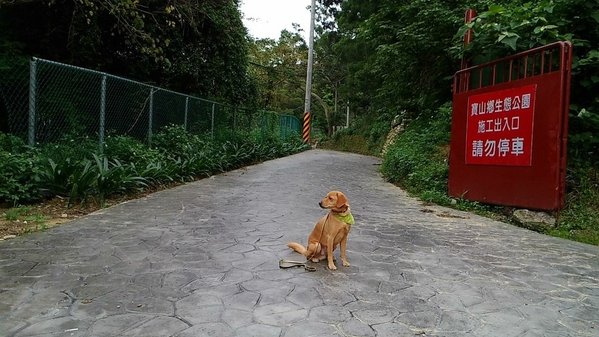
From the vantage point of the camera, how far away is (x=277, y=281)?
329 centimetres

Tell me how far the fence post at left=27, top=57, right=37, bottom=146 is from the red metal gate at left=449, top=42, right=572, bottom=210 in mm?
6676

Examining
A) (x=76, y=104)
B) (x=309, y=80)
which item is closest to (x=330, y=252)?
(x=76, y=104)

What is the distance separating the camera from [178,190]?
25.5 feet

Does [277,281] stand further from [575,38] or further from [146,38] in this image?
[146,38]

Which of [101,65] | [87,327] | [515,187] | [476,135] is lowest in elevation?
[87,327]

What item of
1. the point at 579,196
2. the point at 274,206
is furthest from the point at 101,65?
the point at 579,196

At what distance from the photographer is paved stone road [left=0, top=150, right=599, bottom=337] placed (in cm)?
260

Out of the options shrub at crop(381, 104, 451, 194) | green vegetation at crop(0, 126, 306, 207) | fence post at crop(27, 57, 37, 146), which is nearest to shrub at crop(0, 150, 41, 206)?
green vegetation at crop(0, 126, 306, 207)

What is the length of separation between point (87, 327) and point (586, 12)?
721cm

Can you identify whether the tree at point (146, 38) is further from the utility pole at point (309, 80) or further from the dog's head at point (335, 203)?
the utility pole at point (309, 80)

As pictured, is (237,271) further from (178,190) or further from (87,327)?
(178,190)

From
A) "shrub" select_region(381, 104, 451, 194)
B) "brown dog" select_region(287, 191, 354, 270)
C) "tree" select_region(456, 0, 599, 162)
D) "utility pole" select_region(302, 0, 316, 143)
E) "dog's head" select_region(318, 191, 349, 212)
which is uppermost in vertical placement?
"utility pole" select_region(302, 0, 316, 143)

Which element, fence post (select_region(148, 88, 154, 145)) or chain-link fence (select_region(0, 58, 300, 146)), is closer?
chain-link fence (select_region(0, 58, 300, 146))

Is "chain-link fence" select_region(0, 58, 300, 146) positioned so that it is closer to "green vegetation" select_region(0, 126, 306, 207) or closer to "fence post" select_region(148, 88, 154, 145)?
"fence post" select_region(148, 88, 154, 145)
